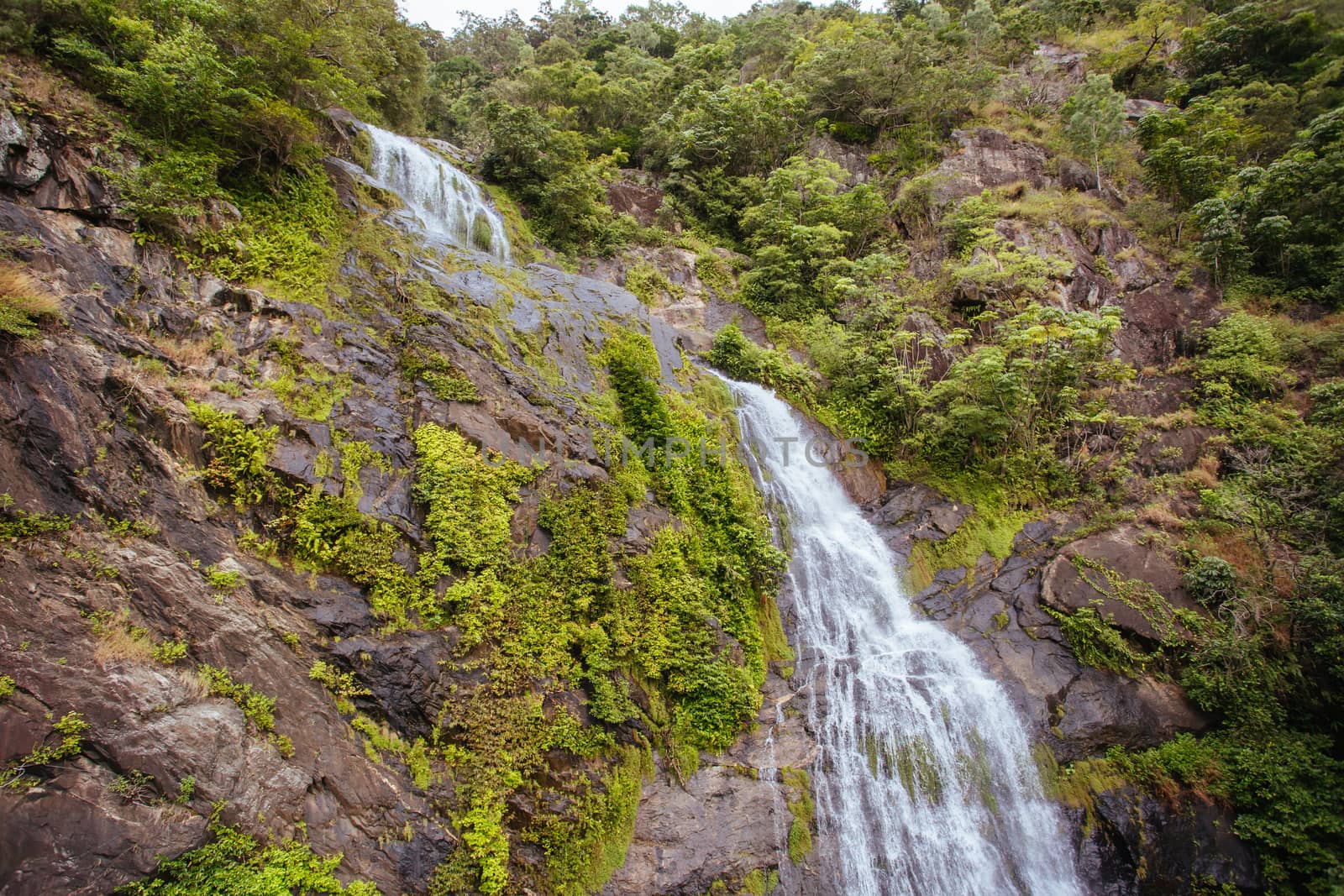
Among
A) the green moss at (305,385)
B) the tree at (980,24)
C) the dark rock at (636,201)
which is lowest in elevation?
the green moss at (305,385)

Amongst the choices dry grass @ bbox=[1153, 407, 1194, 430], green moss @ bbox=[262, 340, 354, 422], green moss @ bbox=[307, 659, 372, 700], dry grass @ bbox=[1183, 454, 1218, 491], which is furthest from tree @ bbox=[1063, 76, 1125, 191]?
green moss @ bbox=[307, 659, 372, 700]

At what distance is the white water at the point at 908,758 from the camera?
8242 millimetres

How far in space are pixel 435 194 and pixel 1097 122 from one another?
2335 centimetres

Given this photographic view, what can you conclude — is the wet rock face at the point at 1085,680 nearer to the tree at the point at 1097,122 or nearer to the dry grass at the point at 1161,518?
the dry grass at the point at 1161,518

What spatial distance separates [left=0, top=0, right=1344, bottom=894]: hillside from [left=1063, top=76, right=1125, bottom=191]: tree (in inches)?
117

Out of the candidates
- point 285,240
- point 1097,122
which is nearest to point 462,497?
point 285,240

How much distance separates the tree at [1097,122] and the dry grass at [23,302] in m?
27.1

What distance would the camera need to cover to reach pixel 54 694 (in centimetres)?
452

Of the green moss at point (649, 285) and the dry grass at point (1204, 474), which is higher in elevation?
the green moss at point (649, 285)

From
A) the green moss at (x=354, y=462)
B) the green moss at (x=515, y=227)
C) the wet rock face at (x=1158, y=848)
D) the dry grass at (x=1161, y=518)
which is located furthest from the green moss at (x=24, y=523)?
the dry grass at (x=1161, y=518)

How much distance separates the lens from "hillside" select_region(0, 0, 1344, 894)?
5.52 metres

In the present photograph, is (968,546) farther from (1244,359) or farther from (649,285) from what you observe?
(649,285)

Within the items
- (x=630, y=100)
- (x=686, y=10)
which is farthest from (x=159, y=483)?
(x=686, y=10)

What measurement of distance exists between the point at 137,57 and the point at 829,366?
15866mm
